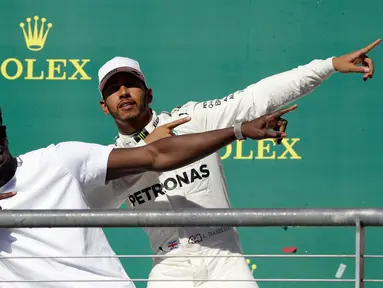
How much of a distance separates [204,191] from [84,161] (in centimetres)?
62

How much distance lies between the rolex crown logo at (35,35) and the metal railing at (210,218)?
7.65ft

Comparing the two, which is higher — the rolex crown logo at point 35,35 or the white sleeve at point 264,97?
the rolex crown logo at point 35,35

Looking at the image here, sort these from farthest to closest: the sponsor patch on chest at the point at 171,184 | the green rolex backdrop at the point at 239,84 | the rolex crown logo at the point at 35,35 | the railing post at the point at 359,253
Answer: the rolex crown logo at the point at 35,35 < the green rolex backdrop at the point at 239,84 < the sponsor patch on chest at the point at 171,184 < the railing post at the point at 359,253

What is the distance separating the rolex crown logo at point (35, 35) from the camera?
5094mm

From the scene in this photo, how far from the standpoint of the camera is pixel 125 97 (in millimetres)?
3949

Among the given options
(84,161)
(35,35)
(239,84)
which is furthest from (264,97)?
(35,35)

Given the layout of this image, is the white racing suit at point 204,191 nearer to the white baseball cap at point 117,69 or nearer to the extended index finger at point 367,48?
the extended index finger at point 367,48

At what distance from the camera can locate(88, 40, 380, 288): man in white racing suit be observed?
386cm

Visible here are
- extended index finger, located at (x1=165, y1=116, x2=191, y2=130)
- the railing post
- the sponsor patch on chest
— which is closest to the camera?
the railing post

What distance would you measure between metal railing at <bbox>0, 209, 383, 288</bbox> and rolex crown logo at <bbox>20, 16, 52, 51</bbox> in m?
2.33

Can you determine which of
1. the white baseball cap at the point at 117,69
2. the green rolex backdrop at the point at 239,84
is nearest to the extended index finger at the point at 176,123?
the white baseball cap at the point at 117,69

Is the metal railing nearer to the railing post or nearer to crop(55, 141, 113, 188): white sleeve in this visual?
the railing post

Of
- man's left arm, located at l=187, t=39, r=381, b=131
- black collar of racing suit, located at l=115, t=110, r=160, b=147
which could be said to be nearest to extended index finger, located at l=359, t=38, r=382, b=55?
man's left arm, located at l=187, t=39, r=381, b=131

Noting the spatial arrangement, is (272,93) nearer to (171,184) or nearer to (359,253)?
(171,184)
